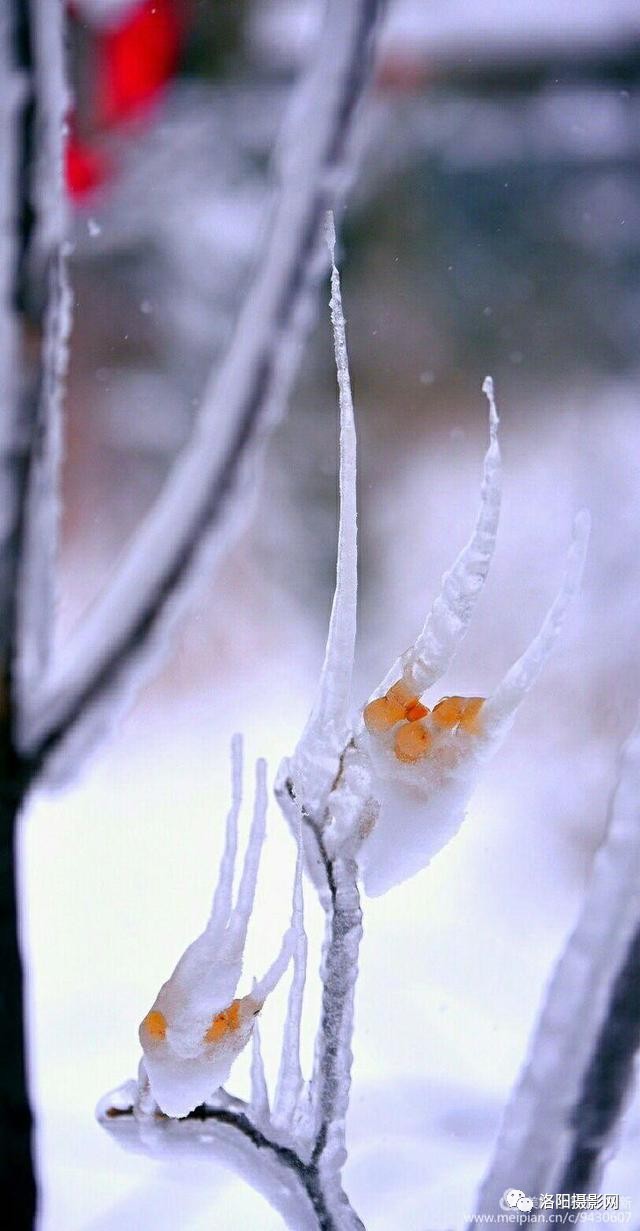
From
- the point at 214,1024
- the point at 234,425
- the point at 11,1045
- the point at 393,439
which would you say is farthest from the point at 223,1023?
the point at 393,439

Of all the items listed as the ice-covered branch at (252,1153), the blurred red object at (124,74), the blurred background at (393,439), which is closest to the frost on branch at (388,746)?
the ice-covered branch at (252,1153)

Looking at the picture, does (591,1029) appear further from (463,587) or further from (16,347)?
(16,347)

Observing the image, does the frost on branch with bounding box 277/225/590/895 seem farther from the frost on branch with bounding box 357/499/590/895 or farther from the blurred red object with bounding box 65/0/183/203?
the blurred red object with bounding box 65/0/183/203

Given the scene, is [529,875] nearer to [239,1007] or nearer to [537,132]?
[239,1007]

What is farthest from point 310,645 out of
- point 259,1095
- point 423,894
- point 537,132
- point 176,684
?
point 259,1095

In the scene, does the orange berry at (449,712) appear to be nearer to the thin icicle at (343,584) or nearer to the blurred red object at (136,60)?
the thin icicle at (343,584)
